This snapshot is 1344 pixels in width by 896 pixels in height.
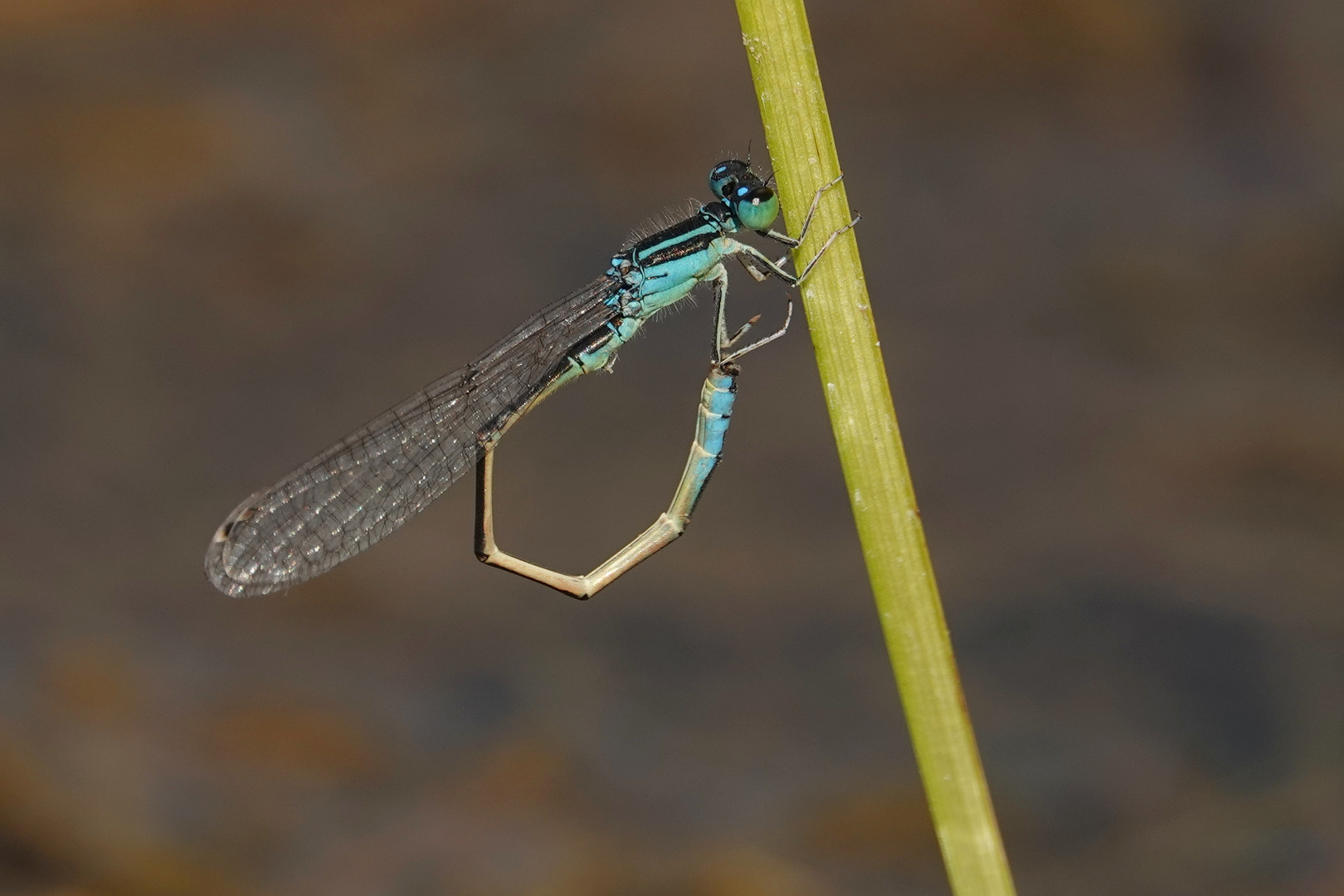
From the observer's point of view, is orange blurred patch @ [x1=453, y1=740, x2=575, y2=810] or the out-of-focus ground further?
orange blurred patch @ [x1=453, y1=740, x2=575, y2=810]

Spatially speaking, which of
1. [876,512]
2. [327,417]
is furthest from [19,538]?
[876,512]

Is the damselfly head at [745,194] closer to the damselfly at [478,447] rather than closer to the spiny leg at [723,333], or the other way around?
the damselfly at [478,447]

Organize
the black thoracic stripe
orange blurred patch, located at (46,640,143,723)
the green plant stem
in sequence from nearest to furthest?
the green plant stem → the black thoracic stripe → orange blurred patch, located at (46,640,143,723)

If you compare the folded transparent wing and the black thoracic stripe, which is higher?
the black thoracic stripe

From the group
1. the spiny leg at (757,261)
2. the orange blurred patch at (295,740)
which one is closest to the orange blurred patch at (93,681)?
the orange blurred patch at (295,740)

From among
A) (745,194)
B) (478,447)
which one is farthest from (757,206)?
(478,447)

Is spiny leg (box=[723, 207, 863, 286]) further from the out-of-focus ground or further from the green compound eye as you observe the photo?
the out-of-focus ground

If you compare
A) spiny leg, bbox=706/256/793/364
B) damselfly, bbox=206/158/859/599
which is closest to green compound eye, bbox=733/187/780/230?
damselfly, bbox=206/158/859/599
